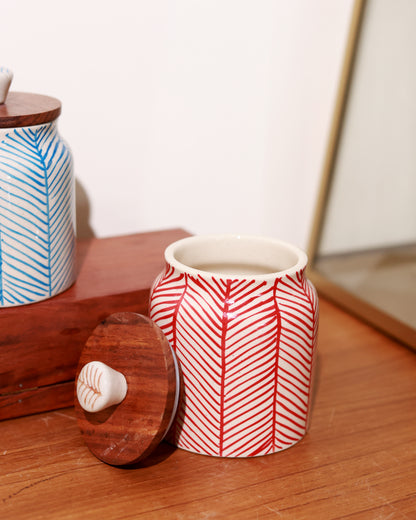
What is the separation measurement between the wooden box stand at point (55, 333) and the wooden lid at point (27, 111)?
0.18 meters

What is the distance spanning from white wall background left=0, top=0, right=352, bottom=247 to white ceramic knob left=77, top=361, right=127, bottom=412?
35 centimetres

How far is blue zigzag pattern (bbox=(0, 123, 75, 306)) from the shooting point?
0.58 metres

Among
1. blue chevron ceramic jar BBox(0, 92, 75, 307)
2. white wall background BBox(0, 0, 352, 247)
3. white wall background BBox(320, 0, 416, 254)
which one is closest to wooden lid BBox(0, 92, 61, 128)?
blue chevron ceramic jar BBox(0, 92, 75, 307)

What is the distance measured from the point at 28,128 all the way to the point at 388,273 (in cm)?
57

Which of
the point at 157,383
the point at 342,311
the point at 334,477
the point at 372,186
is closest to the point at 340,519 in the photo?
the point at 334,477

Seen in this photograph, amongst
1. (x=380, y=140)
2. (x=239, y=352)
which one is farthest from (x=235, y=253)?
(x=380, y=140)

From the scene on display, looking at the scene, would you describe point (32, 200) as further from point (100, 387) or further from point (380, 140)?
point (380, 140)

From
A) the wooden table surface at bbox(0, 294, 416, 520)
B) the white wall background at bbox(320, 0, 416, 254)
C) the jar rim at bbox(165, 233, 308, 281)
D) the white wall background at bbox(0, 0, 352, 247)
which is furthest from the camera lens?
the white wall background at bbox(320, 0, 416, 254)

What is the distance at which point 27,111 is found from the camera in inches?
23.3

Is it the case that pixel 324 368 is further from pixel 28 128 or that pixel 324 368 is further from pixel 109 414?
→ pixel 28 128

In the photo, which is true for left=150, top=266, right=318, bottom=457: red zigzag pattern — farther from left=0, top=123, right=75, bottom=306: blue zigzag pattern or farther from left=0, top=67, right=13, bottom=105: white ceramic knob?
left=0, top=67, right=13, bottom=105: white ceramic knob

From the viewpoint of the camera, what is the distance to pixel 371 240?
982mm

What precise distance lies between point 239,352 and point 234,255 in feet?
0.47

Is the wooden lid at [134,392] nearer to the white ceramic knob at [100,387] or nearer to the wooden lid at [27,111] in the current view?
the white ceramic knob at [100,387]
